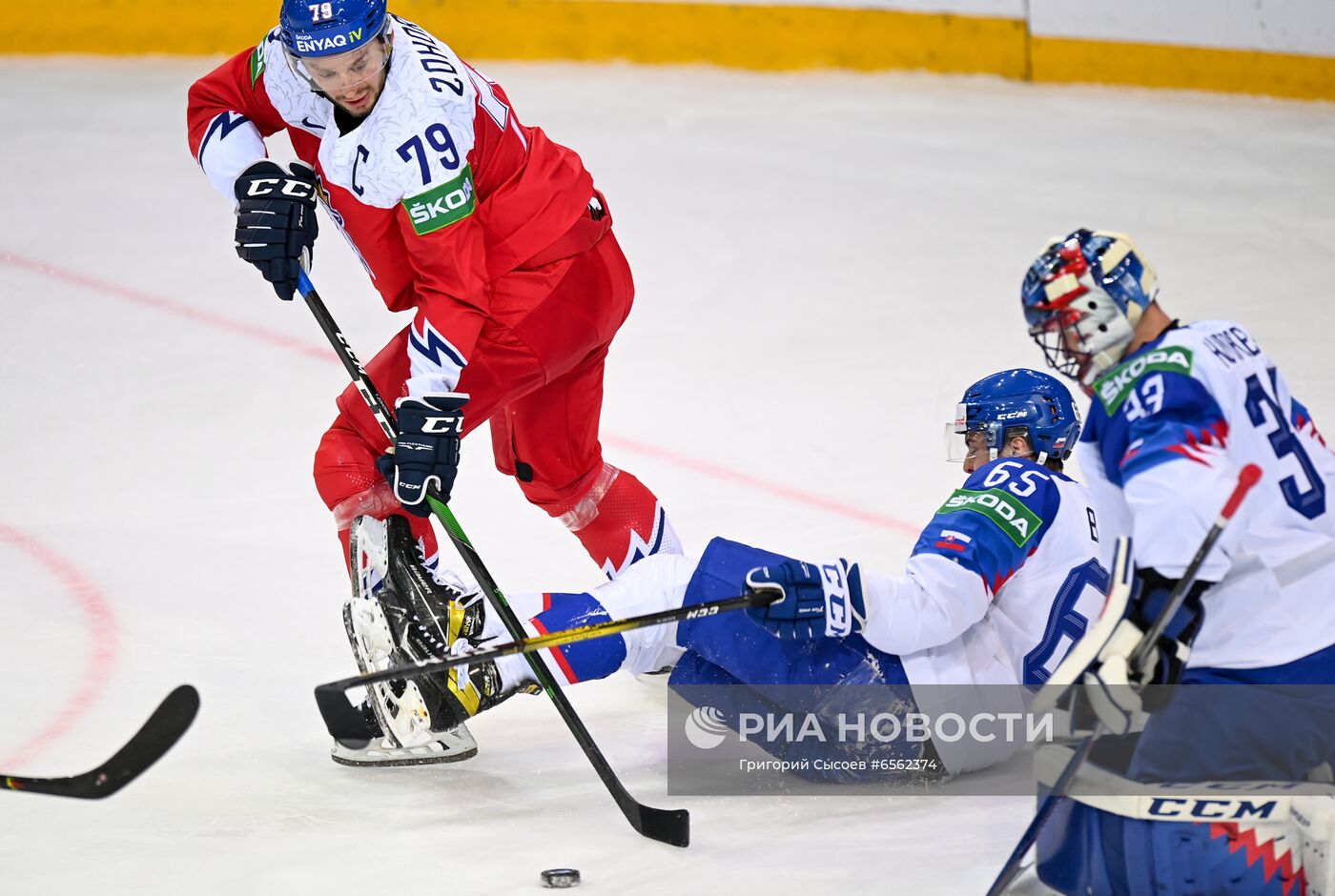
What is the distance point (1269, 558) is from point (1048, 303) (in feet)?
1.52

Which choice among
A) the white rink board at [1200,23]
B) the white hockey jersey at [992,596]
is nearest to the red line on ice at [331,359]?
the white hockey jersey at [992,596]

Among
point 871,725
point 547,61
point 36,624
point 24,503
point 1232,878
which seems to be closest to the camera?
point 1232,878

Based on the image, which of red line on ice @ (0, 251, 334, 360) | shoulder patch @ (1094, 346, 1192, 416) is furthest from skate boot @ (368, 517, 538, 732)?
red line on ice @ (0, 251, 334, 360)

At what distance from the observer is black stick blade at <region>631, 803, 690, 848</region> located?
2814 millimetres

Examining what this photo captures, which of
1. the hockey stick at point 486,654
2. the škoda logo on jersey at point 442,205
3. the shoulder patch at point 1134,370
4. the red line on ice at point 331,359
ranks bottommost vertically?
the red line on ice at point 331,359

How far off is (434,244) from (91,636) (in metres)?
1.21

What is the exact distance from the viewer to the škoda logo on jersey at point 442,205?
306 cm

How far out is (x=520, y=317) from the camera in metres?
3.32

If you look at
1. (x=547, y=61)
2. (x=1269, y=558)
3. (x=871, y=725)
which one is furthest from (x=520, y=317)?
(x=547, y=61)

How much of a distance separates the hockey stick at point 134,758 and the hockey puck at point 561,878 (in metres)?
0.57

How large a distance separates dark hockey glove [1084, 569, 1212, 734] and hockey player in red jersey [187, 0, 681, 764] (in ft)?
4.06

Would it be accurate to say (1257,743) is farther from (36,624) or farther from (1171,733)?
(36,624)

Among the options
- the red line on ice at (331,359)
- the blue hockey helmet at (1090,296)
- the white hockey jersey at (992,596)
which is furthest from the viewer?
the red line on ice at (331,359)

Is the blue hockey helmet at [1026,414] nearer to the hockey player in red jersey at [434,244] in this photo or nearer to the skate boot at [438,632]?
the hockey player in red jersey at [434,244]
